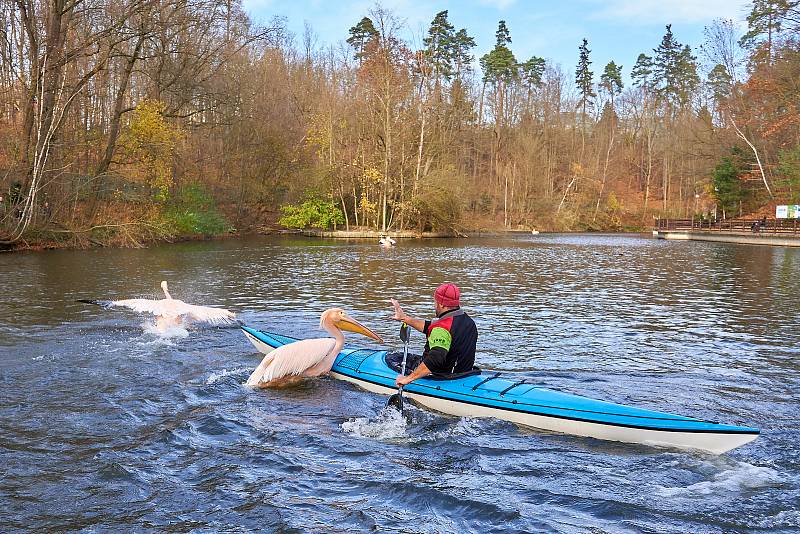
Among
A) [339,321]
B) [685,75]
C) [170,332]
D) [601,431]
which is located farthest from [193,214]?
[685,75]

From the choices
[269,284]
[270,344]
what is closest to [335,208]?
[269,284]

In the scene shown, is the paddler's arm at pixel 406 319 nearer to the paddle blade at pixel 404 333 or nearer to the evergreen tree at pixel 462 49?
the paddle blade at pixel 404 333

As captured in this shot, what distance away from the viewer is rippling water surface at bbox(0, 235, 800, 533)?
537cm

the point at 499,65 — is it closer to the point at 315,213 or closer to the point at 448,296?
the point at 315,213

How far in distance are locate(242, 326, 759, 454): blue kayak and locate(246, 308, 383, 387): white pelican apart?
2.27ft

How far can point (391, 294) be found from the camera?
17766 millimetres

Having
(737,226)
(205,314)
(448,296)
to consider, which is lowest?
(205,314)

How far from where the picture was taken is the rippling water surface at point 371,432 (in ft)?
17.6

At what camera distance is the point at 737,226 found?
46125 millimetres

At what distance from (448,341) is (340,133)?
1570 inches

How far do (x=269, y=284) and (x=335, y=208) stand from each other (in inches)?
1133

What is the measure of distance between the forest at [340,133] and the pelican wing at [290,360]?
73.8ft

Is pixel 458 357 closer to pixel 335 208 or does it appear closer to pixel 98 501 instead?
pixel 98 501

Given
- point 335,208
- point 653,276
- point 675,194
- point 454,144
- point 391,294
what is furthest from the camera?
point 675,194
